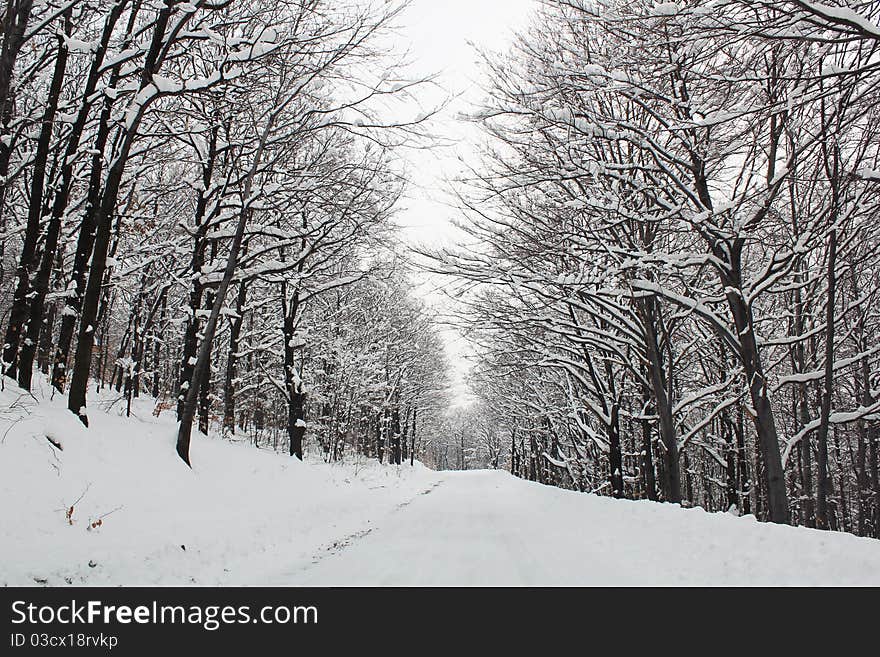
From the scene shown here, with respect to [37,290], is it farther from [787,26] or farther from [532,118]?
[787,26]

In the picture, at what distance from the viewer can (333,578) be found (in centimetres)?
516

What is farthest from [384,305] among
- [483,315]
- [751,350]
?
[751,350]

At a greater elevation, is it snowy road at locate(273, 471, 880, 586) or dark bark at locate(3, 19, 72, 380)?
dark bark at locate(3, 19, 72, 380)

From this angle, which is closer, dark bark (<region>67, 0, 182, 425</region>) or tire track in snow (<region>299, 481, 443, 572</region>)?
tire track in snow (<region>299, 481, 443, 572</region>)

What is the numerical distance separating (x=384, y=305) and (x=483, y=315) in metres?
19.5

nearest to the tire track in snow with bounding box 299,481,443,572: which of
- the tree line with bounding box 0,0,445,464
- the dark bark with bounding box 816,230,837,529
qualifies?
the tree line with bounding box 0,0,445,464
